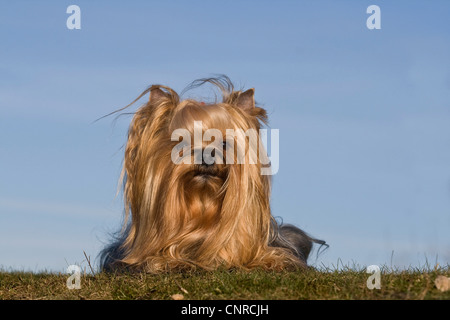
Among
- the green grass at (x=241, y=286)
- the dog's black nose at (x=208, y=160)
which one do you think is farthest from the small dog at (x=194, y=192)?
the green grass at (x=241, y=286)

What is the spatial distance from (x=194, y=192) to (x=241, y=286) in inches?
72.6

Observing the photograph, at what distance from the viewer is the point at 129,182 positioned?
27.8 feet

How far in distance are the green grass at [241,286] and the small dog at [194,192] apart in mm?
431

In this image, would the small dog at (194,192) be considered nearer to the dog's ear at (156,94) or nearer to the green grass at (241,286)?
the dog's ear at (156,94)

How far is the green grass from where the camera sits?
5910mm

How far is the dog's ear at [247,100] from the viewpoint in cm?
858

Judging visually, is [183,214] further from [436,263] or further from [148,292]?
[436,263]

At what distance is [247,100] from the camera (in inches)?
339

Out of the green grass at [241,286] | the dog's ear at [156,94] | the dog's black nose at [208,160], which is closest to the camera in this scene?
the green grass at [241,286]

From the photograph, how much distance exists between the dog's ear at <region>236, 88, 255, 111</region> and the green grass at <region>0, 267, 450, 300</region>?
1.97 m

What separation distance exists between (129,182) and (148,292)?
2146 millimetres

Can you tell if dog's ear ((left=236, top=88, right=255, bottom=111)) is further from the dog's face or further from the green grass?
the green grass

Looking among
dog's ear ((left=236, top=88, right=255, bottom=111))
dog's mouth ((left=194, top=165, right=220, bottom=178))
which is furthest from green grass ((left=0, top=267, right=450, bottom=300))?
dog's ear ((left=236, top=88, right=255, bottom=111))

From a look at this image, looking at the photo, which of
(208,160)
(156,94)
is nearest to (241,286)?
(208,160)
